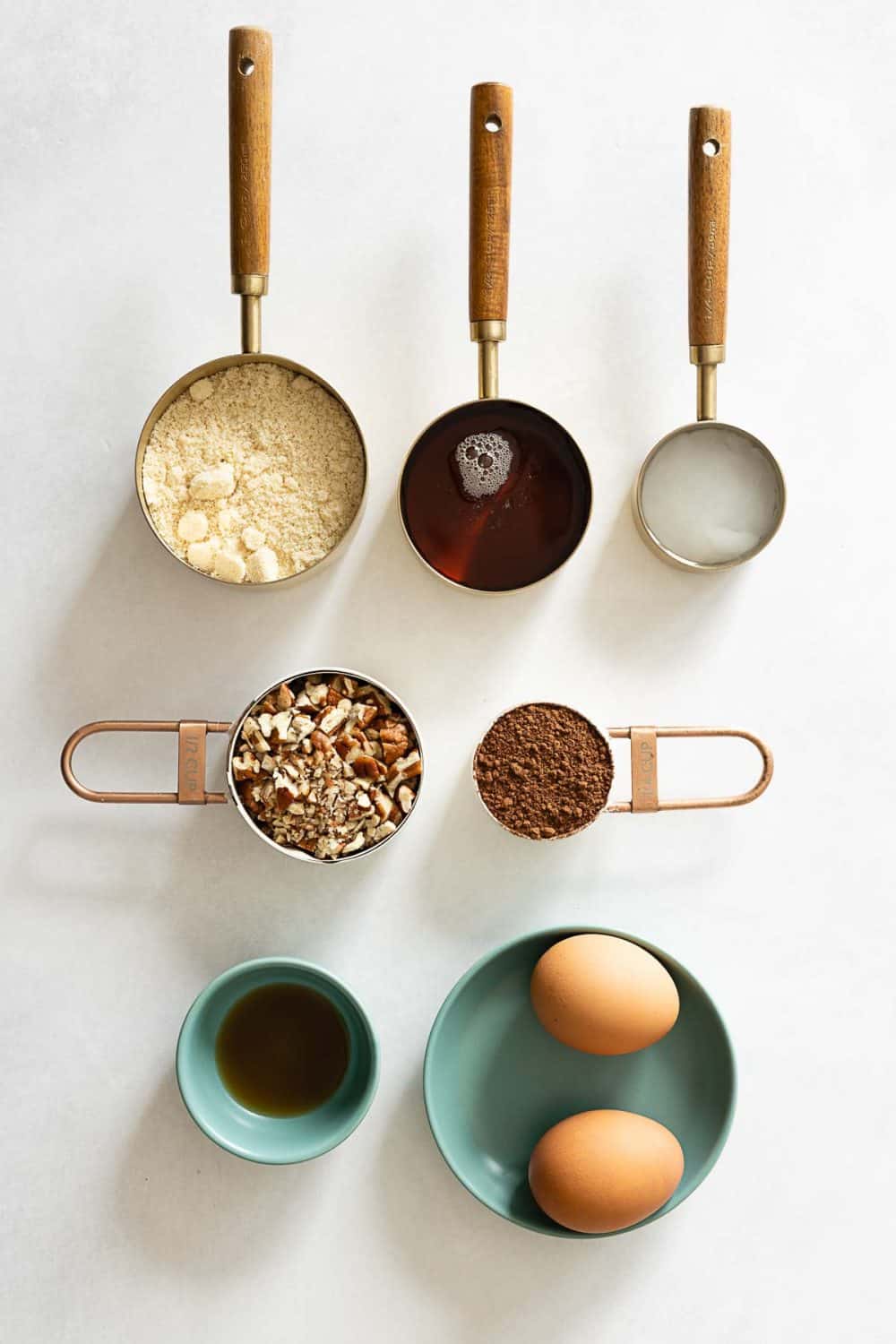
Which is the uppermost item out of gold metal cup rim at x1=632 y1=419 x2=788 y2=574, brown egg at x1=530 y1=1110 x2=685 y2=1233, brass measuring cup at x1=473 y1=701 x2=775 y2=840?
gold metal cup rim at x1=632 y1=419 x2=788 y2=574

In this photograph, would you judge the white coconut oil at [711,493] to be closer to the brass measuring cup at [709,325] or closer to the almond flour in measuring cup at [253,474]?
the brass measuring cup at [709,325]

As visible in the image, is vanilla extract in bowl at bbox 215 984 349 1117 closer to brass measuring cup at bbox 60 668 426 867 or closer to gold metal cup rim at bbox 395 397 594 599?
brass measuring cup at bbox 60 668 426 867

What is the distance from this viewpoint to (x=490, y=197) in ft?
4.11

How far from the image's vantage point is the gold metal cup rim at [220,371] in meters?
1.24

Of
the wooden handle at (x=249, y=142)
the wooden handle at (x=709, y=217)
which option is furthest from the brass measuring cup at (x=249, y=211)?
the wooden handle at (x=709, y=217)

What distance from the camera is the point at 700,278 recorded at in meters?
1.28

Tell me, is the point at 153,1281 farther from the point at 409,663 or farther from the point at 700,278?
the point at 700,278

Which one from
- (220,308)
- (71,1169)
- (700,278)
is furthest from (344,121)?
(71,1169)

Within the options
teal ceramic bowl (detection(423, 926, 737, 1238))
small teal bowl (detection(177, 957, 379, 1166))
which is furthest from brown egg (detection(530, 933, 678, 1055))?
small teal bowl (detection(177, 957, 379, 1166))

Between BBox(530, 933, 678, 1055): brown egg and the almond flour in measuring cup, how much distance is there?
0.59 m

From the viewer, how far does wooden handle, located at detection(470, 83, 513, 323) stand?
125 centimetres

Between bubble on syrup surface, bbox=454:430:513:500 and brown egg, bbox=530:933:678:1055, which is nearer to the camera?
brown egg, bbox=530:933:678:1055

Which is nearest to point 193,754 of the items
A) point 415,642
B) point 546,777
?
point 415,642

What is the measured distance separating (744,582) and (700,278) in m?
0.41
